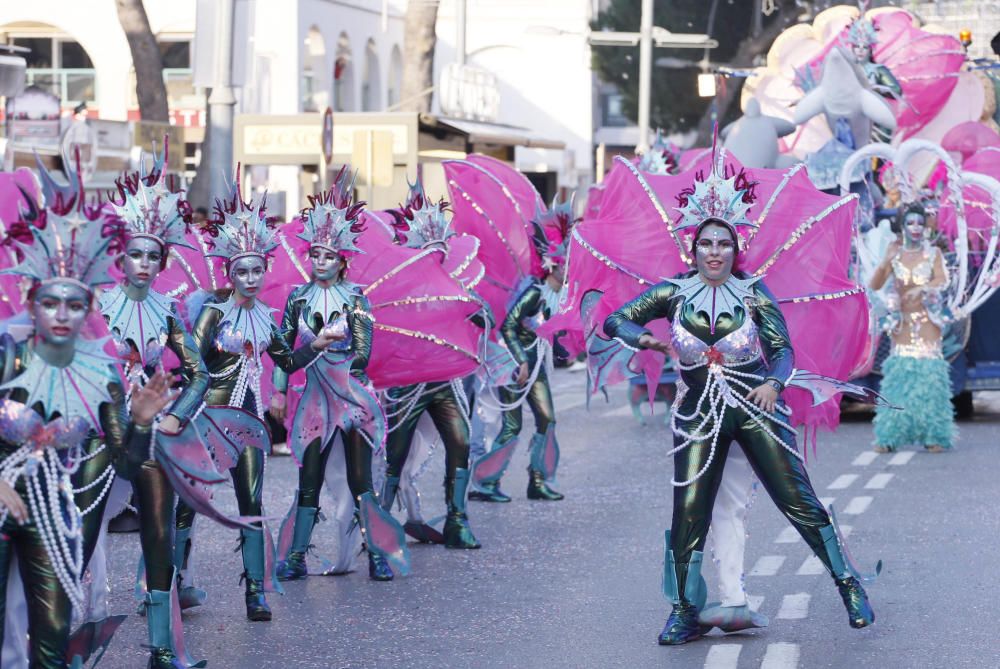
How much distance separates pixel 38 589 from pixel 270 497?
7.58 metres

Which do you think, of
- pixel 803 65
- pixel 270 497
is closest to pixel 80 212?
pixel 270 497

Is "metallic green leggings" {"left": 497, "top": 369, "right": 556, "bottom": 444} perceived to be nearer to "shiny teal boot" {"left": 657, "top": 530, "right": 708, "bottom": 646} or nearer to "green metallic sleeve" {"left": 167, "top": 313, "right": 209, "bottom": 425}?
"shiny teal boot" {"left": 657, "top": 530, "right": 708, "bottom": 646}

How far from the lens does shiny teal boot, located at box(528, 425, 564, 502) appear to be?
14.0 metres

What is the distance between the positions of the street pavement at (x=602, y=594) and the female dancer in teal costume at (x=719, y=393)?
1.16 feet

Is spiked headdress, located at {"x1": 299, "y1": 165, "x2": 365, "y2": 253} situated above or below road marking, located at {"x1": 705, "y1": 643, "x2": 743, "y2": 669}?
above

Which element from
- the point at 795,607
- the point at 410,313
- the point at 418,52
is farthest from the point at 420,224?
the point at 418,52

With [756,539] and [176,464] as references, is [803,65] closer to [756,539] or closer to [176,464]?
[756,539]

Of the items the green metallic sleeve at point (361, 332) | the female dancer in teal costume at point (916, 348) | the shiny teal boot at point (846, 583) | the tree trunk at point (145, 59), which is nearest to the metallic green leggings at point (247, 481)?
the green metallic sleeve at point (361, 332)

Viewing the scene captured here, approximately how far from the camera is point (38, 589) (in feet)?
21.7

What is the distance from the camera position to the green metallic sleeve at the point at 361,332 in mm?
10320

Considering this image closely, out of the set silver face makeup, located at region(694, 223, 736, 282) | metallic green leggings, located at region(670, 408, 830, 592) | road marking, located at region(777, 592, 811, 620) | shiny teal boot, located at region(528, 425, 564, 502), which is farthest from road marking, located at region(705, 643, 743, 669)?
shiny teal boot, located at region(528, 425, 564, 502)

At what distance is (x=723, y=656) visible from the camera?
8367 mm

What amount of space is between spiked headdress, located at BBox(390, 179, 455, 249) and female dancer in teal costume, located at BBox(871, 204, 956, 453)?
5.43 metres

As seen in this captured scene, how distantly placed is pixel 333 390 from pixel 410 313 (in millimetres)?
1157
